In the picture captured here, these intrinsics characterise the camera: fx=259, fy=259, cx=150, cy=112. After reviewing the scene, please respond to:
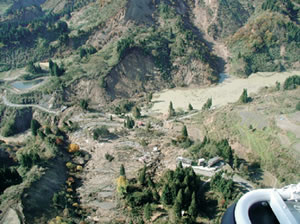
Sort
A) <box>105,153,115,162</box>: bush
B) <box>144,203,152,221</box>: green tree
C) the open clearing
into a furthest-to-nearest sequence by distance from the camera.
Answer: the open clearing → <box>105,153,115,162</box>: bush → <box>144,203,152,221</box>: green tree

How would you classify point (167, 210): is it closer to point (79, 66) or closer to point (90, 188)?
point (90, 188)

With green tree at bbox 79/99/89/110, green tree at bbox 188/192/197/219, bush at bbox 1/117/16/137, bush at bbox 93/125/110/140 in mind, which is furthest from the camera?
green tree at bbox 79/99/89/110

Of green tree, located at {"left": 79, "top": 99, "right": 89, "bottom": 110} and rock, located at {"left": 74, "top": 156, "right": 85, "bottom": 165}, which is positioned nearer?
rock, located at {"left": 74, "top": 156, "right": 85, "bottom": 165}

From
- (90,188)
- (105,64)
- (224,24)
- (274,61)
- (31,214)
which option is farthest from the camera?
(224,24)

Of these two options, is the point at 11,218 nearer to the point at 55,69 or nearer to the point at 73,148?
the point at 73,148

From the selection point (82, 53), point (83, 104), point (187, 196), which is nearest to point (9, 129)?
point (83, 104)

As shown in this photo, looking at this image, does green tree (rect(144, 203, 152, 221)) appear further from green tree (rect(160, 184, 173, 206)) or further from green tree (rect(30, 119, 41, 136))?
green tree (rect(30, 119, 41, 136))

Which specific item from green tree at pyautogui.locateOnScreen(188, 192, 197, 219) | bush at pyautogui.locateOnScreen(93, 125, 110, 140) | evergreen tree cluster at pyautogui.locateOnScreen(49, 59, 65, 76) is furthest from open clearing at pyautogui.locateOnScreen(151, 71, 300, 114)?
green tree at pyautogui.locateOnScreen(188, 192, 197, 219)

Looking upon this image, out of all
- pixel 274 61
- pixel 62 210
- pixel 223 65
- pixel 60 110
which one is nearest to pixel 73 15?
pixel 60 110
